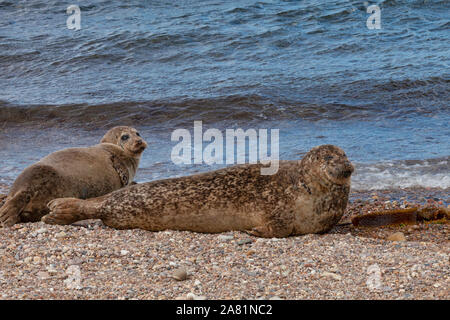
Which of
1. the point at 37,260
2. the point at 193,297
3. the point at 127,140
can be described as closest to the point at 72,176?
the point at 127,140

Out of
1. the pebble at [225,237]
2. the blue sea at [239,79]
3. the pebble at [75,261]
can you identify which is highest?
the pebble at [75,261]

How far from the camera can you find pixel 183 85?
13.8 metres

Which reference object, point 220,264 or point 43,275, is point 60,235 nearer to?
point 43,275

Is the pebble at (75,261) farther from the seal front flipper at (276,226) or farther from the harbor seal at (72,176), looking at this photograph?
Result: the seal front flipper at (276,226)

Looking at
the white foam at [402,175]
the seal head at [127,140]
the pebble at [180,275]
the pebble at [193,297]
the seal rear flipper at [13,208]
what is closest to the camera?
the pebble at [193,297]

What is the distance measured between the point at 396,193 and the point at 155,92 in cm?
729

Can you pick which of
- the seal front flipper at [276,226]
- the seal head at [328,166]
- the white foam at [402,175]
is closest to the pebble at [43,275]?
the seal front flipper at [276,226]

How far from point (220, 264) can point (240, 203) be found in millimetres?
1007

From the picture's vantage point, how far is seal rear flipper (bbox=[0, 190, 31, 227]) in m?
5.75

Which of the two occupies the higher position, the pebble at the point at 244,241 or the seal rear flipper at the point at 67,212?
the seal rear flipper at the point at 67,212

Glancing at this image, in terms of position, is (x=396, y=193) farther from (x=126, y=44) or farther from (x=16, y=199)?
(x=126, y=44)

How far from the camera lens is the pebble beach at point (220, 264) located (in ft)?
13.6
